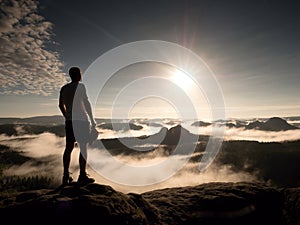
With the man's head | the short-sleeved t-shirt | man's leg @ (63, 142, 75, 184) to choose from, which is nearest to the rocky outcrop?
man's leg @ (63, 142, 75, 184)

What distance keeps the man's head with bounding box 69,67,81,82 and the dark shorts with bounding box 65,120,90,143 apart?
184 centimetres

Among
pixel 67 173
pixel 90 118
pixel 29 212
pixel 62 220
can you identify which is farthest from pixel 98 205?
pixel 90 118

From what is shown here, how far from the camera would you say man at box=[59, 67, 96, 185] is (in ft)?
31.6

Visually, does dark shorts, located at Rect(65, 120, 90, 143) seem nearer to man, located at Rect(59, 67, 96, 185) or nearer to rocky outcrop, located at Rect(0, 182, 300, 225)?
man, located at Rect(59, 67, 96, 185)

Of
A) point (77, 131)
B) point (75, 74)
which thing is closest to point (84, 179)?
point (77, 131)

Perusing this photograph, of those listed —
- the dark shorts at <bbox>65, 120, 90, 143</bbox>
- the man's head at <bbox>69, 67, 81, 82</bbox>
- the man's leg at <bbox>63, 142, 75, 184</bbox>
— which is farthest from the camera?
the man's head at <bbox>69, 67, 81, 82</bbox>

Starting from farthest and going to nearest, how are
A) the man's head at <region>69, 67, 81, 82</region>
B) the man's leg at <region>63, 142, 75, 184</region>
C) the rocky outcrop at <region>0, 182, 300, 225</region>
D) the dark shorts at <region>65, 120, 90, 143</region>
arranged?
the man's head at <region>69, 67, 81, 82</region> → the man's leg at <region>63, 142, 75, 184</region> → the dark shorts at <region>65, 120, 90, 143</region> → the rocky outcrop at <region>0, 182, 300, 225</region>

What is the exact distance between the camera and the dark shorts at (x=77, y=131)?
9539 millimetres

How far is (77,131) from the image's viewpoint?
9.62 metres

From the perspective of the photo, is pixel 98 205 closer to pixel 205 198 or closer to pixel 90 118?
pixel 90 118

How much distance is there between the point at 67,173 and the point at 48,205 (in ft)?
9.11

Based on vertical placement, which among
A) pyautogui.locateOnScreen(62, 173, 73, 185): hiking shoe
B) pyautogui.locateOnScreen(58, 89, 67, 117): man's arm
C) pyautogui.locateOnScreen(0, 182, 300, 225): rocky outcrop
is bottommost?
pyautogui.locateOnScreen(0, 182, 300, 225): rocky outcrop

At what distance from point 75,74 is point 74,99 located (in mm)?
1102

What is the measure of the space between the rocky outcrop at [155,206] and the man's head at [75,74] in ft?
14.7
